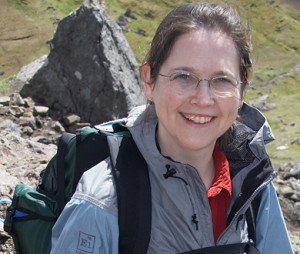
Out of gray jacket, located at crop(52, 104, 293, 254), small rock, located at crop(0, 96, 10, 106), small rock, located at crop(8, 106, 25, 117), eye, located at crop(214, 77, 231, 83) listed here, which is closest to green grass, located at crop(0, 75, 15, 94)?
small rock, located at crop(0, 96, 10, 106)

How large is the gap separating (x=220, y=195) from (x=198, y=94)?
667 millimetres

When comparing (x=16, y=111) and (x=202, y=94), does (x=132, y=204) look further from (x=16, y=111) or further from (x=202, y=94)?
(x=16, y=111)

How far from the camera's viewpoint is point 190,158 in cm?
267

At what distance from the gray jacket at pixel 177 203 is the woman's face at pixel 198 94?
18 cm

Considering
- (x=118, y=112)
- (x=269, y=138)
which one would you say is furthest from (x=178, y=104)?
(x=118, y=112)

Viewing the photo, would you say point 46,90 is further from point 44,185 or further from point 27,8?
point 27,8

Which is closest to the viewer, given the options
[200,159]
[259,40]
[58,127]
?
[200,159]

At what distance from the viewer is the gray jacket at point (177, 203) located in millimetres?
2115

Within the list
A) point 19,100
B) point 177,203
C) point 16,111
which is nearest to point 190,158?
point 177,203

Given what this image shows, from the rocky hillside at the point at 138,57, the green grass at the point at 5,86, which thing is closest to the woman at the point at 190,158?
the rocky hillside at the point at 138,57

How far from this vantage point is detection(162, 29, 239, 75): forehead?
236cm

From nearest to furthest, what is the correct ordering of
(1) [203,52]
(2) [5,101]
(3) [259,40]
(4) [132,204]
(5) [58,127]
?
1. (4) [132,204]
2. (1) [203,52]
3. (5) [58,127]
4. (2) [5,101]
5. (3) [259,40]

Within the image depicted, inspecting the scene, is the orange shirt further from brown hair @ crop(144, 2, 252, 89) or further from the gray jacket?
brown hair @ crop(144, 2, 252, 89)

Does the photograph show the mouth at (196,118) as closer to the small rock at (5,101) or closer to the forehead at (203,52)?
the forehead at (203,52)
